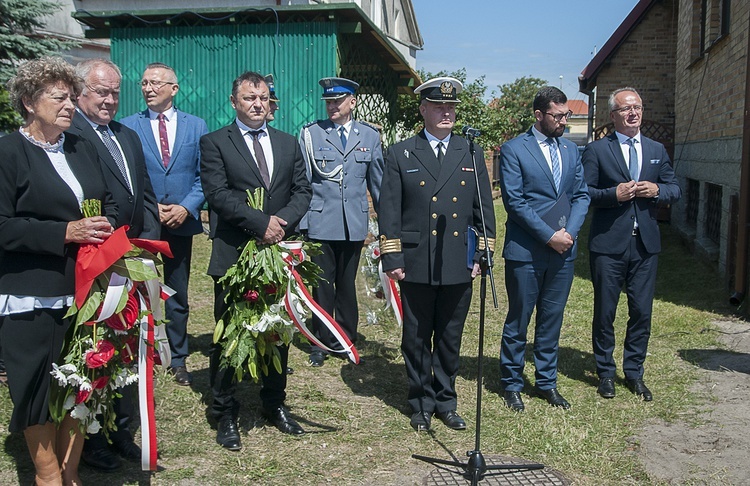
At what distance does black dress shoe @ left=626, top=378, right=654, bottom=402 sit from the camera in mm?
5593

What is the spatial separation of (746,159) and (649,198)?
3.55 meters

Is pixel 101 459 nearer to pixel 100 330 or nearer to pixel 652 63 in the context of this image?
pixel 100 330

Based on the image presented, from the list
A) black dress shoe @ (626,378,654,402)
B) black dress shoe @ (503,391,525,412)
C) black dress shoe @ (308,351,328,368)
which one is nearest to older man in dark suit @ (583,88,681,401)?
black dress shoe @ (626,378,654,402)

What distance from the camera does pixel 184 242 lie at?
18.9 ft

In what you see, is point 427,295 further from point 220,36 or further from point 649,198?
point 220,36

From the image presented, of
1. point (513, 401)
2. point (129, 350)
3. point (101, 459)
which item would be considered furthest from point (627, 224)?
point (101, 459)

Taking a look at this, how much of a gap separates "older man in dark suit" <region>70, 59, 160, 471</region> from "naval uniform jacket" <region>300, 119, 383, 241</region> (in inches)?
68.7

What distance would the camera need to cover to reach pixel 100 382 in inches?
148

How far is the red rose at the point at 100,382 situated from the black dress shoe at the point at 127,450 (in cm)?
83

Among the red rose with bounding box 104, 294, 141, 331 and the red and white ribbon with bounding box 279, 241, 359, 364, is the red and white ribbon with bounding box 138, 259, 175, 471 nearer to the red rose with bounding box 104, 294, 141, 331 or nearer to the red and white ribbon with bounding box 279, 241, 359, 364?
the red rose with bounding box 104, 294, 141, 331

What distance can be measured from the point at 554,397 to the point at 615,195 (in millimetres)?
1517

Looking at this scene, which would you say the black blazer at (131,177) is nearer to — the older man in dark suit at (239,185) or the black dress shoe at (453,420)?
the older man in dark suit at (239,185)

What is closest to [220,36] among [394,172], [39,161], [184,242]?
[184,242]

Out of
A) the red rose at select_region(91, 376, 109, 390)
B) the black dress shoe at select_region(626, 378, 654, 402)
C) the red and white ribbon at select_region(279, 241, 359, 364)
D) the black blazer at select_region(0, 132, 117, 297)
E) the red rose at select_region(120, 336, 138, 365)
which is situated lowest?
the black dress shoe at select_region(626, 378, 654, 402)
